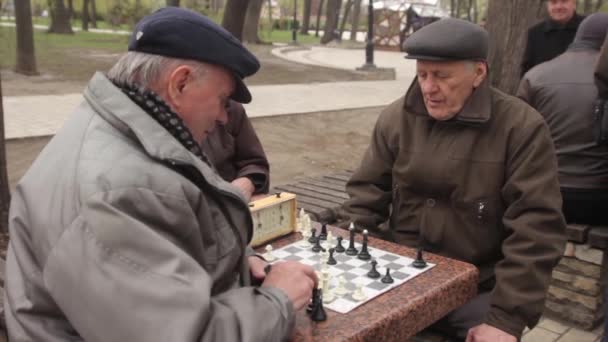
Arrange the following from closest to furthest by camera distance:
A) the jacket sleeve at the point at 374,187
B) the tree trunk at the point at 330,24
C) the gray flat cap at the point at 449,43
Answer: the gray flat cap at the point at 449,43
the jacket sleeve at the point at 374,187
the tree trunk at the point at 330,24

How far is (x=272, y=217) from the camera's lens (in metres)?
2.71

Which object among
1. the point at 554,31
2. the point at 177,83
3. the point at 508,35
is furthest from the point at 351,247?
the point at 508,35

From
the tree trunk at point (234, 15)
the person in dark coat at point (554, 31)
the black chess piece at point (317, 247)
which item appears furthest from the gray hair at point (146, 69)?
the tree trunk at point (234, 15)

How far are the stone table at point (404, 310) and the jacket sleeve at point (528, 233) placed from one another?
18 centimetres

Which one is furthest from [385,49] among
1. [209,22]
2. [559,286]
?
[209,22]

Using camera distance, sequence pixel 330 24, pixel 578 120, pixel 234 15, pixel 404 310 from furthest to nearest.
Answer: pixel 330 24 → pixel 234 15 → pixel 578 120 → pixel 404 310

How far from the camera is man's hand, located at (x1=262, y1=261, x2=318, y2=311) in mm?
1735

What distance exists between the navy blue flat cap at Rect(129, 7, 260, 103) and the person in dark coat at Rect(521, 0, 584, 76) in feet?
14.9

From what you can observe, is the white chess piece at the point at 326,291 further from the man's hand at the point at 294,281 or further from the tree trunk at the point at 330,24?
the tree trunk at the point at 330,24

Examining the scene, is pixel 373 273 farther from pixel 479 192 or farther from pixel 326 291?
pixel 479 192

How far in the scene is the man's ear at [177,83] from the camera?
1.66 m

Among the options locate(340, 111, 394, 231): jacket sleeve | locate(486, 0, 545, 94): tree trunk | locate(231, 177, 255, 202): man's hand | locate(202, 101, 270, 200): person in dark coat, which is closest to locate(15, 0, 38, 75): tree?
locate(486, 0, 545, 94): tree trunk

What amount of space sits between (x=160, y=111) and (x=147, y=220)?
330mm

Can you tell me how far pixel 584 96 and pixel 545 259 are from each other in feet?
5.98
